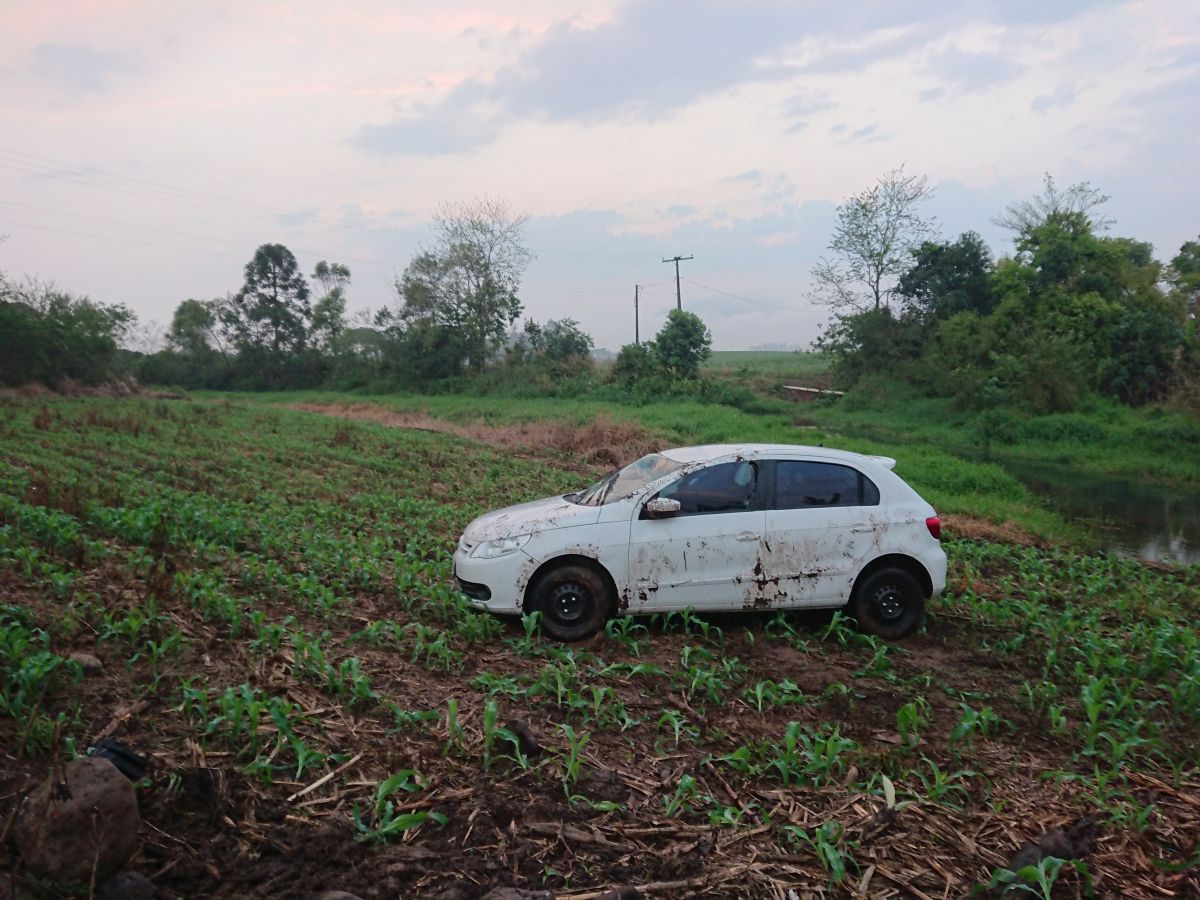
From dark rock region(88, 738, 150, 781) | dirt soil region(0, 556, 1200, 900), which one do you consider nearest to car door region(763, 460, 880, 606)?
dirt soil region(0, 556, 1200, 900)

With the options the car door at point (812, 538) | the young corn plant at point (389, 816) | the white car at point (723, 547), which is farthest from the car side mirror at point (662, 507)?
the young corn plant at point (389, 816)

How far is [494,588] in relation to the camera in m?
6.93

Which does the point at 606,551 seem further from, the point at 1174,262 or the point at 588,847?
the point at 1174,262

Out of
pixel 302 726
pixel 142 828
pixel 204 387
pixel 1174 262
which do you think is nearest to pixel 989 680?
pixel 302 726

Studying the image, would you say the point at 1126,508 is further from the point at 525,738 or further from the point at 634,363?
the point at 634,363

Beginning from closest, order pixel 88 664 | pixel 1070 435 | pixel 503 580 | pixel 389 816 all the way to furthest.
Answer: pixel 389 816 → pixel 88 664 → pixel 503 580 → pixel 1070 435

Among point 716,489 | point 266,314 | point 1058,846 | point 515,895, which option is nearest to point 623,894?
point 515,895

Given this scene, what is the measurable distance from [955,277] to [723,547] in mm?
38189

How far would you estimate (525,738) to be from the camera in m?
4.73

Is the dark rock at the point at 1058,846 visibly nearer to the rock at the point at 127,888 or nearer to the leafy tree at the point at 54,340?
the rock at the point at 127,888

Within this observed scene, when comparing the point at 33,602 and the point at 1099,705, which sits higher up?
the point at 33,602

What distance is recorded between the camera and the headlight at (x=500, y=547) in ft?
22.8

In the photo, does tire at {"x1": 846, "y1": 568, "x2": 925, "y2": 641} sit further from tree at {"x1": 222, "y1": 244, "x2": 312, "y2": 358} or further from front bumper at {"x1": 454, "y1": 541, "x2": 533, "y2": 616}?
tree at {"x1": 222, "y1": 244, "x2": 312, "y2": 358}

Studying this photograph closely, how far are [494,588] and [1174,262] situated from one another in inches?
1545
